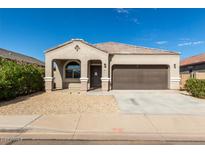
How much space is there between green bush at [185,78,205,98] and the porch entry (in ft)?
29.6

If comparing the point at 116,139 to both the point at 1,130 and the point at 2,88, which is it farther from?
the point at 2,88

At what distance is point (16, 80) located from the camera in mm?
12758

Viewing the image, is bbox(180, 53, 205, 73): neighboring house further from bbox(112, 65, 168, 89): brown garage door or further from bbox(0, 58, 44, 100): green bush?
bbox(0, 58, 44, 100): green bush

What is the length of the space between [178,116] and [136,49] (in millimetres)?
12023

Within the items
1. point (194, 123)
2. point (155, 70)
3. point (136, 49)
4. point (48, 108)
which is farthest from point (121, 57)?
point (194, 123)

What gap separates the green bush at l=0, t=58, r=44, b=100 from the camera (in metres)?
11.4

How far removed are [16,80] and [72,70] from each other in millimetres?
7649

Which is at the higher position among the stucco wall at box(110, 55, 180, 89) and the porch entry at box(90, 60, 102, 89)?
the stucco wall at box(110, 55, 180, 89)

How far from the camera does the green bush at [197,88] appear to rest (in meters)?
13.2

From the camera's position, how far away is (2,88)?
35.9ft

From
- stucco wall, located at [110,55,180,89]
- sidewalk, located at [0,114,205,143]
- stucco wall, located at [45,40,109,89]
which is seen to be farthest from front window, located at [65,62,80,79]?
sidewalk, located at [0,114,205,143]

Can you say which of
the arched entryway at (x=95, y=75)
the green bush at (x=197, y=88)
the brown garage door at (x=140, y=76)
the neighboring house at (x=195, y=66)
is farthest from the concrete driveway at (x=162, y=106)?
the neighboring house at (x=195, y=66)

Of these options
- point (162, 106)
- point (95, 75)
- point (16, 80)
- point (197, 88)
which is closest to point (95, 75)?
point (95, 75)

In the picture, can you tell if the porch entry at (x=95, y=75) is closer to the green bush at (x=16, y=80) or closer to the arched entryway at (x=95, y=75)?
the arched entryway at (x=95, y=75)
